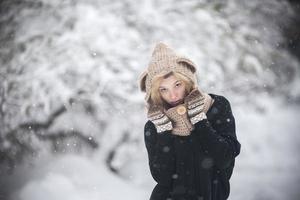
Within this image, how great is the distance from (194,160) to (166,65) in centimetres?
28

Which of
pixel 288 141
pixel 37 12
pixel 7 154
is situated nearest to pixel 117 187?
pixel 7 154

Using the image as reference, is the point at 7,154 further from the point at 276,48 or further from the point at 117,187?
the point at 276,48

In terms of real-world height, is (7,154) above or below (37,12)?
below

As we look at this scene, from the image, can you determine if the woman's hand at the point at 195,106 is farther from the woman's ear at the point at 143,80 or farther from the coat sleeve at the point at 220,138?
the woman's ear at the point at 143,80

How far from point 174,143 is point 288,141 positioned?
100 cm

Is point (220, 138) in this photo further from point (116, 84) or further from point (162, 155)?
point (116, 84)

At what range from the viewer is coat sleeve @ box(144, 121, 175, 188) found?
45.9 inches

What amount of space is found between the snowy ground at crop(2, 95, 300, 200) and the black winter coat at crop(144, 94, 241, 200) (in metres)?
0.78

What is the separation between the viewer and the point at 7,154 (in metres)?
2.13

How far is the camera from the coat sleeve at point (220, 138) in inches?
43.9

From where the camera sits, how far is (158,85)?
117 centimetres

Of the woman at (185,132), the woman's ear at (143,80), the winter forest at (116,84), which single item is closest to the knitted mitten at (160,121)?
the woman at (185,132)

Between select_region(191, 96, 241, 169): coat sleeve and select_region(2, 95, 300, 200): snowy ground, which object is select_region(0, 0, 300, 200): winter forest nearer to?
select_region(2, 95, 300, 200): snowy ground

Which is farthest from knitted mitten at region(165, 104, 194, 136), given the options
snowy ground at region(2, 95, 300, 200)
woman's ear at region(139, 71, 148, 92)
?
snowy ground at region(2, 95, 300, 200)
